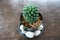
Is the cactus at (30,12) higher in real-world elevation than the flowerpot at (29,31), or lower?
higher

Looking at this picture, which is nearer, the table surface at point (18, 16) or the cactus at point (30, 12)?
the cactus at point (30, 12)

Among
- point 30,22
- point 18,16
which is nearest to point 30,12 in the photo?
point 30,22

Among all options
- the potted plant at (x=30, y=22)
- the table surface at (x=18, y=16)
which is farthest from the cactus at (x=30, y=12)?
the table surface at (x=18, y=16)

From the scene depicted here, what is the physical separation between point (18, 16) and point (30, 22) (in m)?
0.19

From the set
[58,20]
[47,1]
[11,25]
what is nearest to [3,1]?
[11,25]

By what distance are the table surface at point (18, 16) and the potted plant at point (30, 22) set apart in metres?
0.05

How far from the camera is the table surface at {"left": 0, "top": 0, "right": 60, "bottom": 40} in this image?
99 centimetres

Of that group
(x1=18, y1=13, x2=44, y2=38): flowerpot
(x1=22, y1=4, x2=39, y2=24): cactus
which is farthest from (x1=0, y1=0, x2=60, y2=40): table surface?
(x1=22, y1=4, x2=39, y2=24): cactus

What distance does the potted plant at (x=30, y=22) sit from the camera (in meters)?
0.87

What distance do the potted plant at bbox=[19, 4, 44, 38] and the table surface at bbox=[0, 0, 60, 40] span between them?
50 mm

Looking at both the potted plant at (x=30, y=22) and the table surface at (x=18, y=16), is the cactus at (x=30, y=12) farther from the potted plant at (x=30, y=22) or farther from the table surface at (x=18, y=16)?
the table surface at (x=18, y=16)

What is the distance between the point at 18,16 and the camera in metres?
1.07

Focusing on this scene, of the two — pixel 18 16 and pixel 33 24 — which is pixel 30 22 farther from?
pixel 18 16

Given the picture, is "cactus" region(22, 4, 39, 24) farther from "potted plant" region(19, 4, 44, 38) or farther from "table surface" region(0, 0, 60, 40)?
"table surface" region(0, 0, 60, 40)
